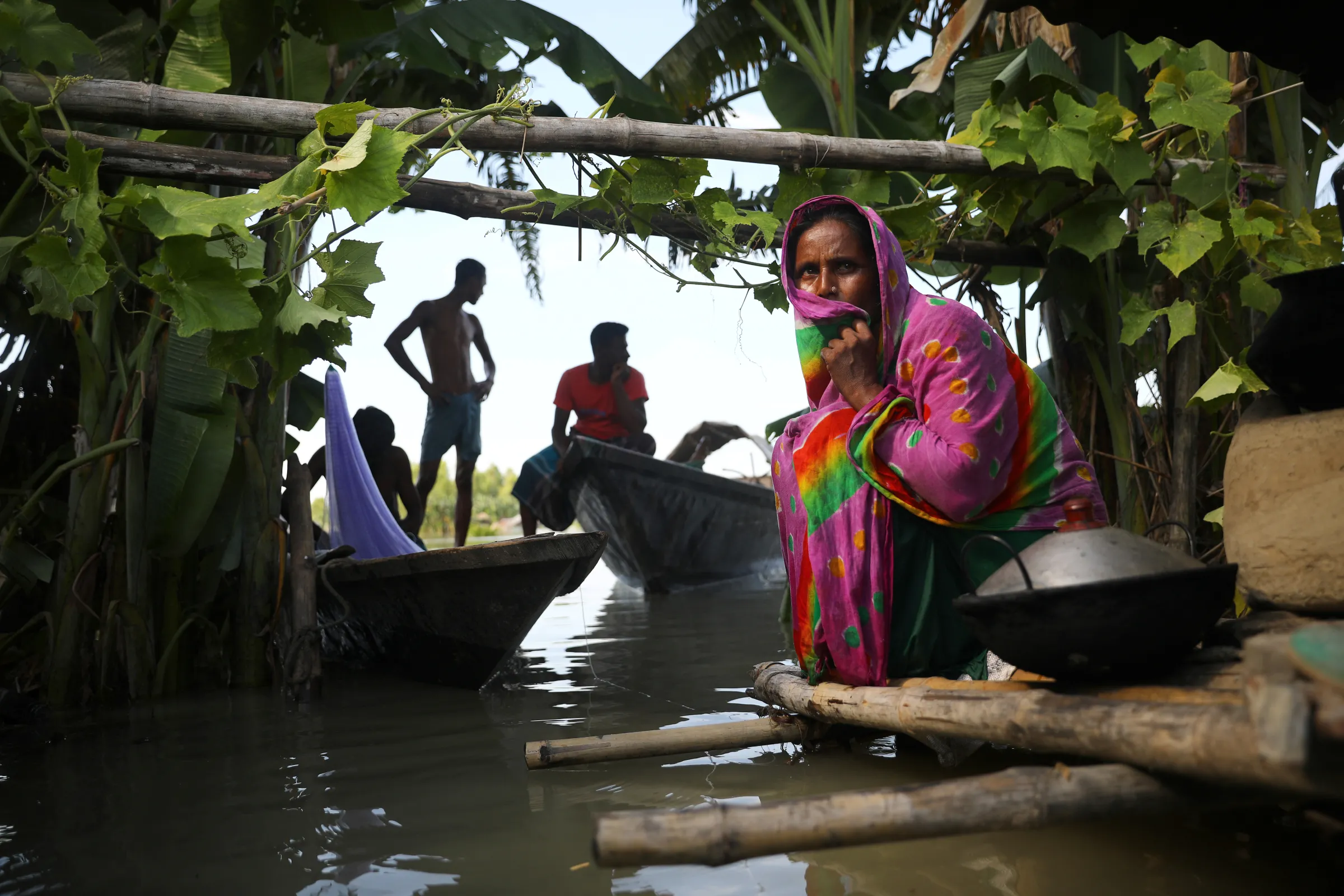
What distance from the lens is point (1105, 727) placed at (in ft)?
4.42

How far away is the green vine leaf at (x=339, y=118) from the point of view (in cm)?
245

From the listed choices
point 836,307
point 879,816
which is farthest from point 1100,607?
point 836,307

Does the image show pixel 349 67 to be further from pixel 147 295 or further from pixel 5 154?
pixel 5 154

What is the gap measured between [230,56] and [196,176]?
965mm

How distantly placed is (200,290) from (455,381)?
5700 mm

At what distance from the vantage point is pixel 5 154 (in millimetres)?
3625

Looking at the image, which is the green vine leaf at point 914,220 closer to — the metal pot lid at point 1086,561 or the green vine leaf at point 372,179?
the green vine leaf at point 372,179

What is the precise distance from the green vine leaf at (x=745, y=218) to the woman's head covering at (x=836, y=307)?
113 cm

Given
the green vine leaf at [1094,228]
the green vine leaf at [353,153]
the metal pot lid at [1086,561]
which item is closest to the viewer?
the metal pot lid at [1086,561]

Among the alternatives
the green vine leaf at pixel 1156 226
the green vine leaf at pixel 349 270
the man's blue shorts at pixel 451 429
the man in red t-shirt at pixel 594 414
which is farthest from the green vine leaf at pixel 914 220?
the man's blue shorts at pixel 451 429

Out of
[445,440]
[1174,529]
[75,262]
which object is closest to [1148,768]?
[75,262]

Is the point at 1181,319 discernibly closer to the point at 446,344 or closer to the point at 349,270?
the point at 349,270

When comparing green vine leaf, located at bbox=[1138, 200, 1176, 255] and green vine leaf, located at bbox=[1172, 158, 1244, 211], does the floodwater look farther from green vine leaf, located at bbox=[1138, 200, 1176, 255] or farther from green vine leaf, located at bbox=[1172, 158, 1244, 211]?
green vine leaf, located at bbox=[1172, 158, 1244, 211]

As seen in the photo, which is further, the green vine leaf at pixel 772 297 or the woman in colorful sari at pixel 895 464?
the green vine leaf at pixel 772 297
